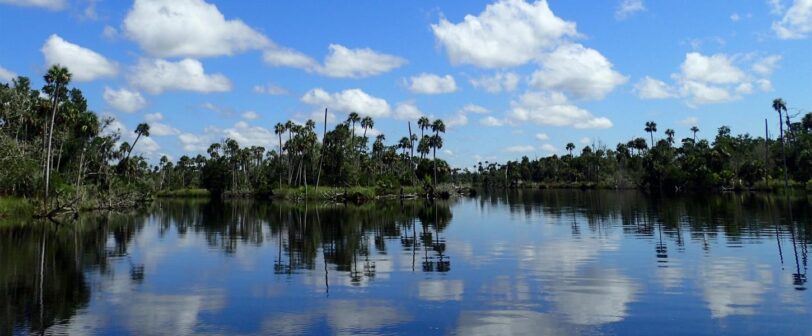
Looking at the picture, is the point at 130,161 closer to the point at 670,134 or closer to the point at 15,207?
the point at 15,207

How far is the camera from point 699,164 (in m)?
111

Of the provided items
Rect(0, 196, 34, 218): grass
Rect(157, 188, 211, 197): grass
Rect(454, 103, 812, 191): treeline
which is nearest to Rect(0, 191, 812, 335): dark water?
Rect(0, 196, 34, 218): grass

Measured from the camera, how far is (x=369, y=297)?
603 inches

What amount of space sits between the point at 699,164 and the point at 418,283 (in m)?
108

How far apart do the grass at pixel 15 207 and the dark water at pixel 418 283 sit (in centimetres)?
1708

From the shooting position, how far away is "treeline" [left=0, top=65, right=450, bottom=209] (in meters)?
51.5

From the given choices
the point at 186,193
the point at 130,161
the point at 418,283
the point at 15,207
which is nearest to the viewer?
the point at 418,283

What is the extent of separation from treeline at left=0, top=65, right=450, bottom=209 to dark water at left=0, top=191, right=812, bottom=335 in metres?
23.0

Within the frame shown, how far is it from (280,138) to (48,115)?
5856cm

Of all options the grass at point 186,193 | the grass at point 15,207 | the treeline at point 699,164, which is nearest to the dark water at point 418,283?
the grass at point 15,207

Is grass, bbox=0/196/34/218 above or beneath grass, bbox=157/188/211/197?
beneath

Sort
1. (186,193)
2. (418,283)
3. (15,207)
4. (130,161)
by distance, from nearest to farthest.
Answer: (418,283)
(15,207)
(130,161)
(186,193)

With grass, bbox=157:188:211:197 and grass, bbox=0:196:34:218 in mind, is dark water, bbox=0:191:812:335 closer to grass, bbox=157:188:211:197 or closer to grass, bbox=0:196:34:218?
grass, bbox=0:196:34:218

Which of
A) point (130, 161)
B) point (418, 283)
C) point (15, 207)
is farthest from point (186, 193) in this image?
point (418, 283)
